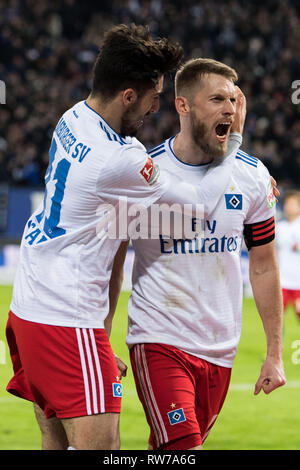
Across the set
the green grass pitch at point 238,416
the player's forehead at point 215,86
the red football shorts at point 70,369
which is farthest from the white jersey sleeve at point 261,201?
the green grass pitch at point 238,416

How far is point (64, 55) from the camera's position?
19.5 m

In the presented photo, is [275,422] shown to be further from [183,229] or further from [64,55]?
[64,55]

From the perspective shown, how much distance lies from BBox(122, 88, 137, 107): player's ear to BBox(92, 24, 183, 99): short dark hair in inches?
0.7

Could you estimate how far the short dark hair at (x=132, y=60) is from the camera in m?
3.32

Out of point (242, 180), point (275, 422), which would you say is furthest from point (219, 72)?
point (275, 422)

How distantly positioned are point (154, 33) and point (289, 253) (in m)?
11.7

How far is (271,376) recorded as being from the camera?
3754mm

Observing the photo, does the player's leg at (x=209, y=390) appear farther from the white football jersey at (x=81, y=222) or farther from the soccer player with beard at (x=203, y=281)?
the white football jersey at (x=81, y=222)

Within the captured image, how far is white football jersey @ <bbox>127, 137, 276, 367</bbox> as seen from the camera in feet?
12.3

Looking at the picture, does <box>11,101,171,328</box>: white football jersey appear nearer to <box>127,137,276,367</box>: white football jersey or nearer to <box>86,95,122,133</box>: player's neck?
<box>86,95,122,133</box>: player's neck

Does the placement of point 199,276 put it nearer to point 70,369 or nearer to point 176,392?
point 176,392

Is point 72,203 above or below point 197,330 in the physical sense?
above

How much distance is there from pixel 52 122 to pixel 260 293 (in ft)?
44.8

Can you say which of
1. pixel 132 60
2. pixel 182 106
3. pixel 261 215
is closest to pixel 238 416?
pixel 261 215
